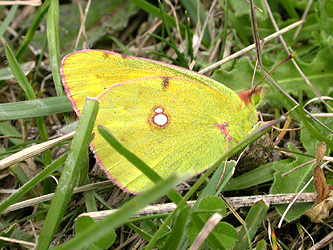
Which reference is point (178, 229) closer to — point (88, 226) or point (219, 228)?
point (219, 228)

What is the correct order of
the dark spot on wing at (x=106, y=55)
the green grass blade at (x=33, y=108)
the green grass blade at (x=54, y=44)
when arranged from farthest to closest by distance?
the green grass blade at (x=54, y=44) → the green grass blade at (x=33, y=108) → the dark spot on wing at (x=106, y=55)

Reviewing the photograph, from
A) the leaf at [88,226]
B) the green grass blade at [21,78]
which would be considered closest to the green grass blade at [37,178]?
the leaf at [88,226]

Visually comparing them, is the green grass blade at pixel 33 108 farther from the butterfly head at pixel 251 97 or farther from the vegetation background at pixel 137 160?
the butterfly head at pixel 251 97

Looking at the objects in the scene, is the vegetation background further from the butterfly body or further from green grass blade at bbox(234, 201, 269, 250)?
the butterfly body

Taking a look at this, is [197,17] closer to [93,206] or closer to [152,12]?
[152,12]

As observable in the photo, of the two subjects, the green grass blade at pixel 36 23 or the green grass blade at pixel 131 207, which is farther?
the green grass blade at pixel 36 23

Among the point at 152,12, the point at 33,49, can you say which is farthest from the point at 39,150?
the point at 152,12

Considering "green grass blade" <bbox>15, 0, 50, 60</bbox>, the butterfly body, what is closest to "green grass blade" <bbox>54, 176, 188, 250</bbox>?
the butterfly body
